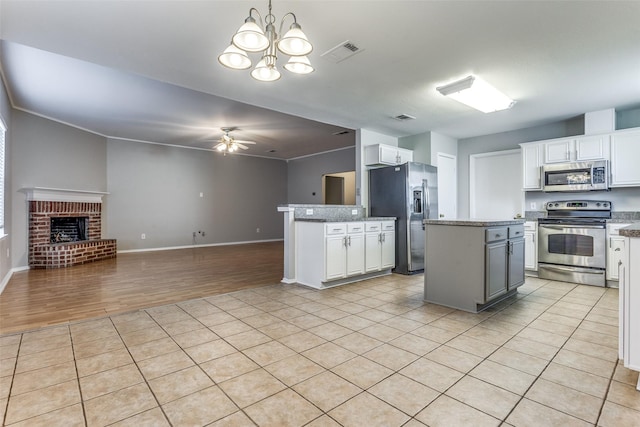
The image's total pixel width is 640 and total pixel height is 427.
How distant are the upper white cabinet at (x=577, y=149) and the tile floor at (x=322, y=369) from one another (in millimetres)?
2337

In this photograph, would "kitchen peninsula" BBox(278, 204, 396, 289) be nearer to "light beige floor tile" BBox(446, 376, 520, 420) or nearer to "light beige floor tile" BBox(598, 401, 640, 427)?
"light beige floor tile" BBox(446, 376, 520, 420)

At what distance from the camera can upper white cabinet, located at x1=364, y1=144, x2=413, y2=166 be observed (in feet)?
17.3

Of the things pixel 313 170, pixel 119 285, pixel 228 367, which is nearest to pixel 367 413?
pixel 228 367

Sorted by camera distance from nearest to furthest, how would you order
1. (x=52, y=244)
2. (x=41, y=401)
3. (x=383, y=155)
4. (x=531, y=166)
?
(x=41, y=401) → (x=531, y=166) → (x=383, y=155) → (x=52, y=244)

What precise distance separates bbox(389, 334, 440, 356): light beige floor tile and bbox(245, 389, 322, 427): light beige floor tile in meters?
0.95

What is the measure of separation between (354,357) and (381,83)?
290 cm

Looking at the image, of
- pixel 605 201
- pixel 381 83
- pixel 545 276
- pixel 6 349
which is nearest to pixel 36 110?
pixel 6 349

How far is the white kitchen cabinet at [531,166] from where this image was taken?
15.9ft

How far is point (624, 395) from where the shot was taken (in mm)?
1694

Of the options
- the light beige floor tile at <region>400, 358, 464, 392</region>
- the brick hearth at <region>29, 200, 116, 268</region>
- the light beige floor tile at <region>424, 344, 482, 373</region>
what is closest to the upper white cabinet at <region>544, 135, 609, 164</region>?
the light beige floor tile at <region>424, 344, 482, 373</region>

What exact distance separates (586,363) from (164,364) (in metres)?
2.81

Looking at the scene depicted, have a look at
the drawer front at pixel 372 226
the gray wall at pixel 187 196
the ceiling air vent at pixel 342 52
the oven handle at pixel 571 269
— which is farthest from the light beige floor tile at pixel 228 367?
the gray wall at pixel 187 196

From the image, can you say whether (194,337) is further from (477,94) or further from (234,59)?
(477,94)

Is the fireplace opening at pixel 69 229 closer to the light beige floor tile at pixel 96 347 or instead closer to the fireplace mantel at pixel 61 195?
the fireplace mantel at pixel 61 195
